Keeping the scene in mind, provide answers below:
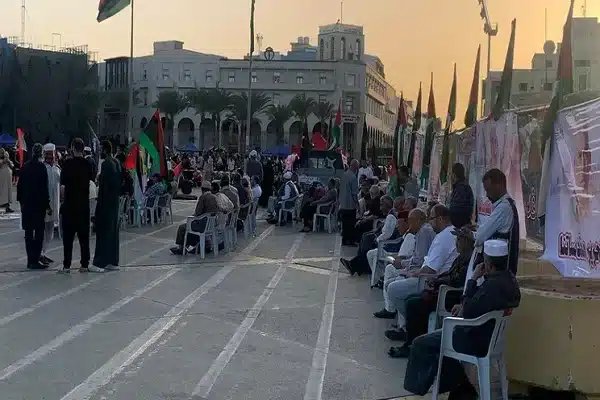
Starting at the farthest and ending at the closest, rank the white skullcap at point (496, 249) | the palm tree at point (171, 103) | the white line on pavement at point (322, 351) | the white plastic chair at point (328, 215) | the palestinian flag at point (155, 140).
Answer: the palm tree at point (171, 103) → the white plastic chair at point (328, 215) → the palestinian flag at point (155, 140) → the white line on pavement at point (322, 351) → the white skullcap at point (496, 249)

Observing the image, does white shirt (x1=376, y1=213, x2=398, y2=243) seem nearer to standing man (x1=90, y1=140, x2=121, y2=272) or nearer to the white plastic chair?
standing man (x1=90, y1=140, x2=121, y2=272)

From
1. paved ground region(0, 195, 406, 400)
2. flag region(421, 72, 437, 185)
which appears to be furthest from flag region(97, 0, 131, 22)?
paved ground region(0, 195, 406, 400)

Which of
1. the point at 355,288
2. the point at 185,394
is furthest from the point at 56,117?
the point at 185,394

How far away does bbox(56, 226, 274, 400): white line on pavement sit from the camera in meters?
6.59

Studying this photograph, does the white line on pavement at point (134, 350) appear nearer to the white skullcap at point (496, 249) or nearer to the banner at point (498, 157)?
the white skullcap at point (496, 249)

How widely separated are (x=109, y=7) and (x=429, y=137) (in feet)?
49.3

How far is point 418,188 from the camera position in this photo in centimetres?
1692

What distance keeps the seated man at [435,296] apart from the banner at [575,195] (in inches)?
39.7

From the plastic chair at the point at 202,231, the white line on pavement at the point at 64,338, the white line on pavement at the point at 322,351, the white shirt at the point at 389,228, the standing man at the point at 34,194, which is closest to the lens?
the white line on pavement at the point at 322,351

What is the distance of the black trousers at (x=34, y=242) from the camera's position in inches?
498

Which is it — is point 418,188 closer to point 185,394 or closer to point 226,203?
point 226,203

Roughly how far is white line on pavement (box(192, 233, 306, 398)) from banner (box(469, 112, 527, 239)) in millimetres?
2947

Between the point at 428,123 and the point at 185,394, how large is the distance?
33.8 ft

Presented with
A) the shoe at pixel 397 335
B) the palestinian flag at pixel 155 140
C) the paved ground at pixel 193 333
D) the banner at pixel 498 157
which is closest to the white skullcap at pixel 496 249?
the paved ground at pixel 193 333
